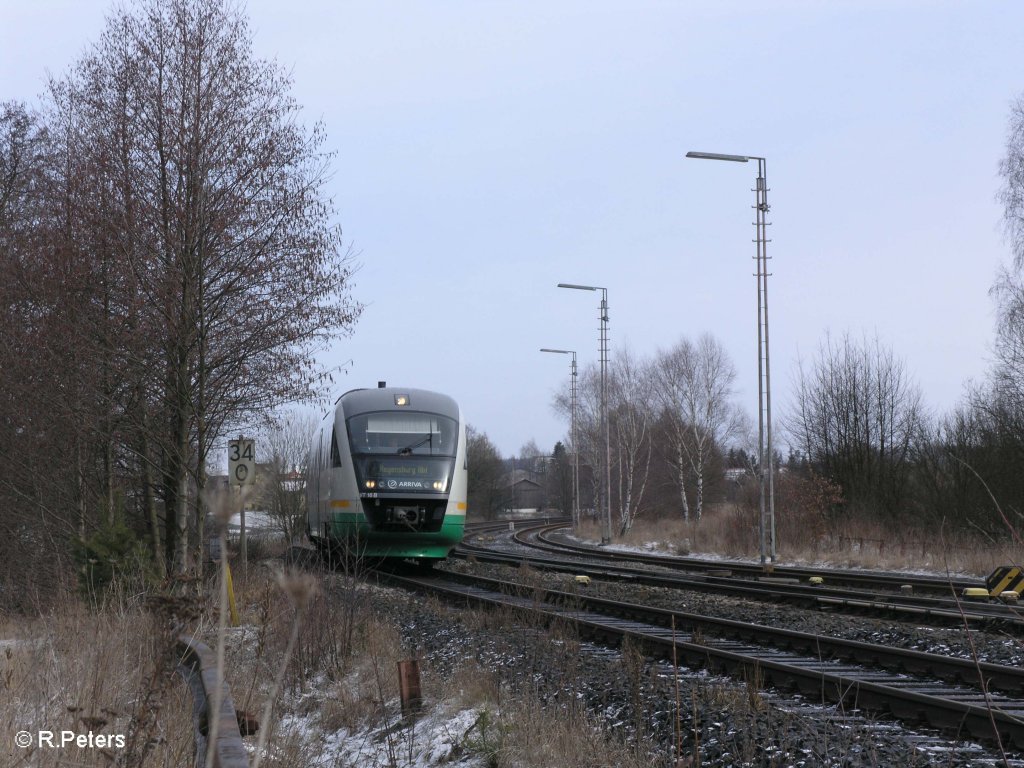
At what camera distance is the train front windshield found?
19578 mm

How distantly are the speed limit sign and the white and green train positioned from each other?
4880mm

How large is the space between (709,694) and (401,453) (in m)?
12.7

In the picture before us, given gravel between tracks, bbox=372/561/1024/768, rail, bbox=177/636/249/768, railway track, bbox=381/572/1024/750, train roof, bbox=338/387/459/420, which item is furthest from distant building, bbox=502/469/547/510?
rail, bbox=177/636/249/768

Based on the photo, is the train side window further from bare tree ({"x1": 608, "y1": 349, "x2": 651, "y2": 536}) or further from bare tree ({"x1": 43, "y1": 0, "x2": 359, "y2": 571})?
bare tree ({"x1": 608, "y1": 349, "x2": 651, "y2": 536})

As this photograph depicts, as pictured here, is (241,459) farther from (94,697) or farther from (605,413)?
(605,413)

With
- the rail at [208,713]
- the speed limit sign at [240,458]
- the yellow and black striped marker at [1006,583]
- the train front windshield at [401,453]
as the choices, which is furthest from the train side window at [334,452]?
the rail at [208,713]

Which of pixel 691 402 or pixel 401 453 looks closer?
pixel 401 453

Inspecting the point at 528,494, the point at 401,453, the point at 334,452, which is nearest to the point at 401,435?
the point at 401,453

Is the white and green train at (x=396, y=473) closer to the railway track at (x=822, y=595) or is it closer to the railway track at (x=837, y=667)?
the railway track at (x=822, y=595)

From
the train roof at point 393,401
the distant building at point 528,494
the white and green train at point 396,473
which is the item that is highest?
the train roof at point 393,401

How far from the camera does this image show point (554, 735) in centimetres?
637

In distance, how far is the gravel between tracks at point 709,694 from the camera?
6.00 m

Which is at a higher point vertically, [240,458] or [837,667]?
[240,458]

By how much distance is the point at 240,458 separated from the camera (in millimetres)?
14570
